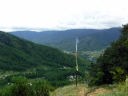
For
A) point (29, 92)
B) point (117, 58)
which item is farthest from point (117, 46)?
point (29, 92)

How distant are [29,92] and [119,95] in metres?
65.7

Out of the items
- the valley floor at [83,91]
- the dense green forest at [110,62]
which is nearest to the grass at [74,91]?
the valley floor at [83,91]

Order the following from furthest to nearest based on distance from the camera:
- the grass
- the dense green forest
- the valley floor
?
the dense green forest < the grass < the valley floor

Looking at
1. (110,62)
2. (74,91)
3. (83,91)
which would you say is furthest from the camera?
(110,62)

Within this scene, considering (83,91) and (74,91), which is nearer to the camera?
(83,91)

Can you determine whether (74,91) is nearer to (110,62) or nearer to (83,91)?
(83,91)

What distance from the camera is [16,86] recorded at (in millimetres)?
86250

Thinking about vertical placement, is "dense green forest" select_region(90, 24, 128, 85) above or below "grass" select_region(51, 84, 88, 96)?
above

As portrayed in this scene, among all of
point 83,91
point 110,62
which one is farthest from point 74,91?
point 110,62

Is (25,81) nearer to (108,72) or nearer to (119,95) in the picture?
(108,72)

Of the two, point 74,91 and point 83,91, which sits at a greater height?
point 83,91

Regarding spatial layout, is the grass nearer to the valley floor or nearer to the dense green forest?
the valley floor

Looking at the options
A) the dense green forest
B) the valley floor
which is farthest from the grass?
the dense green forest

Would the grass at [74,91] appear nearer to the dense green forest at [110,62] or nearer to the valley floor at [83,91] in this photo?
the valley floor at [83,91]
